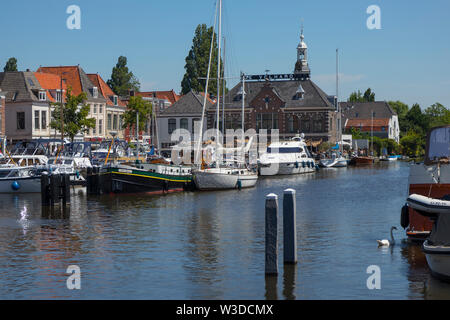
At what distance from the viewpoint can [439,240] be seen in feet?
62.4

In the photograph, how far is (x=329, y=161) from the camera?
320 feet

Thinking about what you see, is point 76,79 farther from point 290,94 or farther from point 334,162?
point 334,162

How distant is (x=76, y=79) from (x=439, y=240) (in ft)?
288

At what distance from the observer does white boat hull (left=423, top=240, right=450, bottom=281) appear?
18625 millimetres

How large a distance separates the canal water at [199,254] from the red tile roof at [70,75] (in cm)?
5919

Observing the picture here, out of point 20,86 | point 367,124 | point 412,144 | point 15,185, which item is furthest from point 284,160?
point 367,124

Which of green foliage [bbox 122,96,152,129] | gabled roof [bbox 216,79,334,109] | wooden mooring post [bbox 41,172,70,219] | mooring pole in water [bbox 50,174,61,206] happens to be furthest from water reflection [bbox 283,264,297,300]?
gabled roof [bbox 216,79,334,109]

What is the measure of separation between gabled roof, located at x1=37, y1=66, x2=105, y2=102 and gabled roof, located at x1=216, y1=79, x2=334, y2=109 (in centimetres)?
2186

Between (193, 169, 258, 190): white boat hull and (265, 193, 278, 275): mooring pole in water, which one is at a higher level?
(265, 193, 278, 275): mooring pole in water

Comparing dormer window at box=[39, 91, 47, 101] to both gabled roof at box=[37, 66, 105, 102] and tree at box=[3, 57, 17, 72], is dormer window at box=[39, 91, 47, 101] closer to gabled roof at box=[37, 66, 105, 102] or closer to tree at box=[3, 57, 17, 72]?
gabled roof at box=[37, 66, 105, 102]

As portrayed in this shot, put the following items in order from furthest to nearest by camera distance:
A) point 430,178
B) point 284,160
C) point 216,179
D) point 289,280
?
point 284,160 → point 216,179 → point 430,178 → point 289,280

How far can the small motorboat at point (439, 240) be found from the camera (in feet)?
61.4
